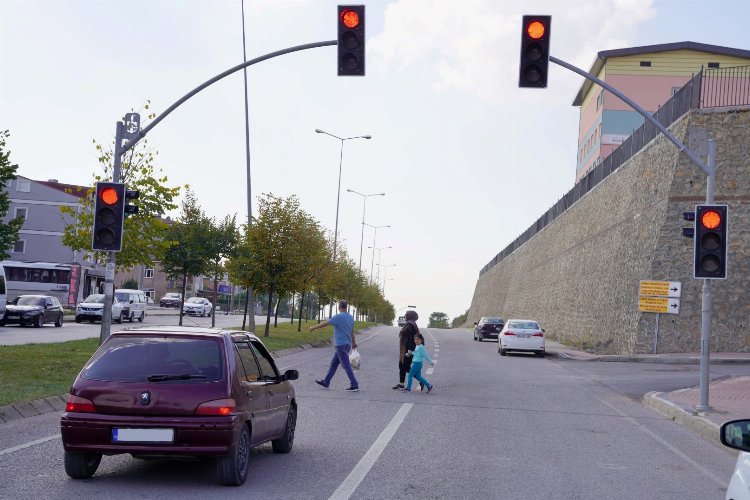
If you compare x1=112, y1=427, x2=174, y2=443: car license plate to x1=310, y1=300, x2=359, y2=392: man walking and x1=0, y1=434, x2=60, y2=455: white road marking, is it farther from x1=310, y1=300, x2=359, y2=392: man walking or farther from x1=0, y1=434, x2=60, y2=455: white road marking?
x1=310, y1=300, x2=359, y2=392: man walking

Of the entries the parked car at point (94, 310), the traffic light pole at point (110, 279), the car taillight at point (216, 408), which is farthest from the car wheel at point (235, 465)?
the parked car at point (94, 310)

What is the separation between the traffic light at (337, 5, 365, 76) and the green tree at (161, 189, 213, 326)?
25.9 meters

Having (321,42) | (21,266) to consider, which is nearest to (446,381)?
(321,42)

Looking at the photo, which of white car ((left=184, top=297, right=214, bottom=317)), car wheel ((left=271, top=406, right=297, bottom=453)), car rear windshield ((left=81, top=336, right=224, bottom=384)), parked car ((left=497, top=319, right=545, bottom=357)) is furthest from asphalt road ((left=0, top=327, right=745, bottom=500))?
white car ((left=184, top=297, right=214, bottom=317))

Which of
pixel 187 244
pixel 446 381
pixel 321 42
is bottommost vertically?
pixel 446 381

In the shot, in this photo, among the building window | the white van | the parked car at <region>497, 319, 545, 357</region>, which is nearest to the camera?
the parked car at <region>497, 319, 545, 357</region>

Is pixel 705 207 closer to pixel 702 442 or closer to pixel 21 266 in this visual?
pixel 702 442

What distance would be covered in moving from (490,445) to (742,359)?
67.5 ft

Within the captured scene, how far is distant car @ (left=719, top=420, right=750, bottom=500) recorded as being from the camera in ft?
13.4

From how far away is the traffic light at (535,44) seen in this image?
13.7 metres

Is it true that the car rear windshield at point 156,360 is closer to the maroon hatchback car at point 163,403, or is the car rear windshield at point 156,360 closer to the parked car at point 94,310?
the maroon hatchback car at point 163,403

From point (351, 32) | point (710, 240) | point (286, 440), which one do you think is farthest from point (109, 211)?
point (710, 240)

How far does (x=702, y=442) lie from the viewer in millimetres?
12844

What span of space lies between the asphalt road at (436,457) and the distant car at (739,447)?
145 inches
